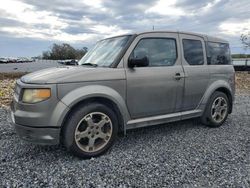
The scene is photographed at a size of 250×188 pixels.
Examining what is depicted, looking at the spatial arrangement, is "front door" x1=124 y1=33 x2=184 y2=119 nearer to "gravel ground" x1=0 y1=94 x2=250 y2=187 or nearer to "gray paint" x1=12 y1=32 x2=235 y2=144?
"gray paint" x1=12 y1=32 x2=235 y2=144

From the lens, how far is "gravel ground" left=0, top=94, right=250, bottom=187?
2906 mm

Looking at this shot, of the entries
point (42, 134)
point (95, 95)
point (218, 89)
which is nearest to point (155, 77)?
point (95, 95)

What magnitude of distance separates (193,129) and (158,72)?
158 cm

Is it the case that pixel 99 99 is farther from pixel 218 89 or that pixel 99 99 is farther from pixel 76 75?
pixel 218 89

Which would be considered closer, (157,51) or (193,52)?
(157,51)

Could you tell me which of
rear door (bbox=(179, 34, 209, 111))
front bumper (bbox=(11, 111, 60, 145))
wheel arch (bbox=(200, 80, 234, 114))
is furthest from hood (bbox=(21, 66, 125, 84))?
wheel arch (bbox=(200, 80, 234, 114))

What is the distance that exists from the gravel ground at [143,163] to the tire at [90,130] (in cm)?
16

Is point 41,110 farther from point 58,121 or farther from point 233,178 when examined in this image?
point 233,178

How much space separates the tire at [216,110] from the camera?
4965 mm

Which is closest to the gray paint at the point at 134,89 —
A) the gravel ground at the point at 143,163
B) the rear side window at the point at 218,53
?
the rear side window at the point at 218,53

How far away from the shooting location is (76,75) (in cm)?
341

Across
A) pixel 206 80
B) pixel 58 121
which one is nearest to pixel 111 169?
pixel 58 121

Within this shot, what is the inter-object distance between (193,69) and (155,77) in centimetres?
96

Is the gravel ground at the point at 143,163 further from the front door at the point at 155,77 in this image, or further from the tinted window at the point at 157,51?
the tinted window at the point at 157,51
